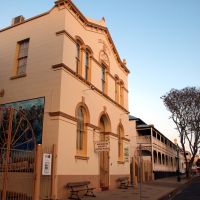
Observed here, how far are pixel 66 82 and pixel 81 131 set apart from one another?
10.6ft

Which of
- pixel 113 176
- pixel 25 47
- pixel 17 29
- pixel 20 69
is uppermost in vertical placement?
pixel 17 29

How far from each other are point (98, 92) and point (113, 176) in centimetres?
621

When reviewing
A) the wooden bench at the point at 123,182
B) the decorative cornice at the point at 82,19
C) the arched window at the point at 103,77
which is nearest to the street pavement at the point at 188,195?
the wooden bench at the point at 123,182

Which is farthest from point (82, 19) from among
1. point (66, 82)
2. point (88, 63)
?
point (66, 82)

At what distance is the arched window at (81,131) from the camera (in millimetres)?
15508

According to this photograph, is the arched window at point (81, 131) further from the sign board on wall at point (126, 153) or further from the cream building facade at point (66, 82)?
the sign board on wall at point (126, 153)

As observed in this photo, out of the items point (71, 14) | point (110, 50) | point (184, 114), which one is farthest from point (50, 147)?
point (184, 114)

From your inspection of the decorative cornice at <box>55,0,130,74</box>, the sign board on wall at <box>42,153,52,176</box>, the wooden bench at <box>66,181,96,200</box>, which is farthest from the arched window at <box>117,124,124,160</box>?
the sign board on wall at <box>42,153,52,176</box>

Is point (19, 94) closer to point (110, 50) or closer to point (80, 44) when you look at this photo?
point (80, 44)

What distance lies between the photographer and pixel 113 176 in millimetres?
19594

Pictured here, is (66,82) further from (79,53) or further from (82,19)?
(82,19)

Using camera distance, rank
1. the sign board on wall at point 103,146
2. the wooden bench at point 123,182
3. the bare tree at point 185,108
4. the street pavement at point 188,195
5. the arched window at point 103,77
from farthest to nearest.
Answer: the bare tree at point 185,108
the wooden bench at point 123,182
the arched window at point 103,77
the street pavement at point 188,195
the sign board on wall at point 103,146

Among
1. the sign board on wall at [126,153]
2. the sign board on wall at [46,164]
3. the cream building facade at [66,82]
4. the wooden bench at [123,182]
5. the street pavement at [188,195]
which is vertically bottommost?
the street pavement at [188,195]

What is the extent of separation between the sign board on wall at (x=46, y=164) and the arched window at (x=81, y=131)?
10.6ft
